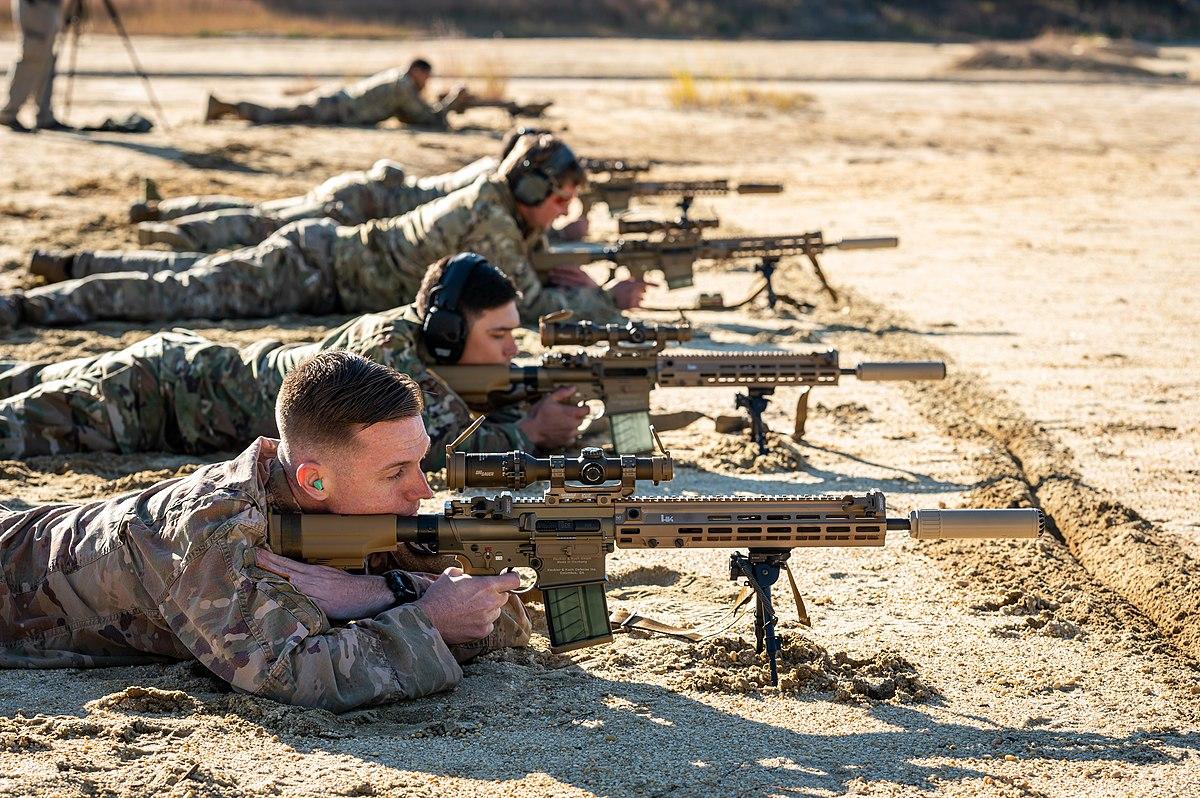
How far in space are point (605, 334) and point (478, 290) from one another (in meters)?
0.83

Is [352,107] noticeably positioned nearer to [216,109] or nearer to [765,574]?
[216,109]

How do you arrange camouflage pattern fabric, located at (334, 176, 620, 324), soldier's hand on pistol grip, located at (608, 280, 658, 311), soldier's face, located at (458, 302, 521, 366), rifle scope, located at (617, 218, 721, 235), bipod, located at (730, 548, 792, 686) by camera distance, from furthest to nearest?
rifle scope, located at (617, 218, 721, 235) < soldier's hand on pistol grip, located at (608, 280, 658, 311) < camouflage pattern fabric, located at (334, 176, 620, 324) < soldier's face, located at (458, 302, 521, 366) < bipod, located at (730, 548, 792, 686)

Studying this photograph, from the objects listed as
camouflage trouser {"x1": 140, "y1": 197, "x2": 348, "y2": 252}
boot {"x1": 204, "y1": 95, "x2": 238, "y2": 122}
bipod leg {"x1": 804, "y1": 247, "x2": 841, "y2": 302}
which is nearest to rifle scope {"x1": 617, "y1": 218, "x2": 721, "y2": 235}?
bipod leg {"x1": 804, "y1": 247, "x2": 841, "y2": 302}

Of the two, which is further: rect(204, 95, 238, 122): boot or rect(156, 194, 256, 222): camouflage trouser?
rect(204, 95, 238, 122): boot

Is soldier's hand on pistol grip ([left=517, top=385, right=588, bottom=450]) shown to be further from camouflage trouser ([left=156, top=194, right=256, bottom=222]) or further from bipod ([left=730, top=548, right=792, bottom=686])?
camouflage trouser ([left=156, top=194, right=256, bottom=222])

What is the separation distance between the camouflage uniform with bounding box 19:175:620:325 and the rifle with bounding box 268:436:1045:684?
16.8ft

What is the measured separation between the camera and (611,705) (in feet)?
15.3

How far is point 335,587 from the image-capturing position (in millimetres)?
4555

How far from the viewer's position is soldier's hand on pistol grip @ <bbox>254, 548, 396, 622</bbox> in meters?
4.37

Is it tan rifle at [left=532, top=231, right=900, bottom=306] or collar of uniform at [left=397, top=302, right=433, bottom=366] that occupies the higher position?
tan rifle at [left=532, top=231, right=900, bottom=306]

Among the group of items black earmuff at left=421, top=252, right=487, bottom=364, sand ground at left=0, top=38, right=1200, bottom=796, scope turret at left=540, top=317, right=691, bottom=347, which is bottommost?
sand ground at left=0, top=38, right=1200, bottom=796

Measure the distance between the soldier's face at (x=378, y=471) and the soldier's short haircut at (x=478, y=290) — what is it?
2084 mm

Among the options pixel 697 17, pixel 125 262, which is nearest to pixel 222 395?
pixel 125 262

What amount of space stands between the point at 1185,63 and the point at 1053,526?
1239 inches
